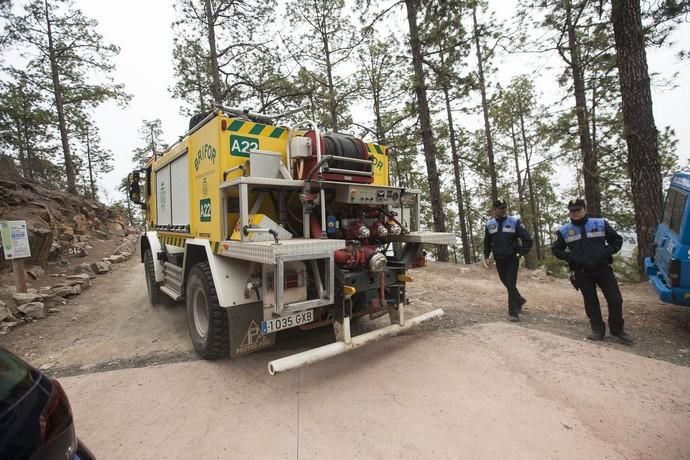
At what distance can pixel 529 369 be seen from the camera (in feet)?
10.6

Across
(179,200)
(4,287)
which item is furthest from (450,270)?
(4,287)

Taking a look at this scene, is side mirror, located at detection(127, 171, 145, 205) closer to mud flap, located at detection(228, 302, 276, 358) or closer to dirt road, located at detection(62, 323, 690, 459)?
dirt road, located at detection(62, 323, 690, 459)

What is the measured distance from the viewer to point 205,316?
3982mm

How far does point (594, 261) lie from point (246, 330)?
3962 mm

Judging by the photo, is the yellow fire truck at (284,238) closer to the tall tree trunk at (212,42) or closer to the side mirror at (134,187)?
the side mirror at (134,187)

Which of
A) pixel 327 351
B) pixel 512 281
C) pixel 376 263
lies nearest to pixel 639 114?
pixel 512 281

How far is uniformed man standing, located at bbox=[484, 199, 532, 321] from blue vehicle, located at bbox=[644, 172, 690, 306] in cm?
148

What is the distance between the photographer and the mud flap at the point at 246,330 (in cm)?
328

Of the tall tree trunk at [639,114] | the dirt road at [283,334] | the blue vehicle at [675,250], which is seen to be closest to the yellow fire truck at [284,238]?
the dirt road at [283,334]

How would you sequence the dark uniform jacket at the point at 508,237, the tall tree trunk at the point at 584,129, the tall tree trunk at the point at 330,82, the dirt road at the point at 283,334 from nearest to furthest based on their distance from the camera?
1. the dirt road at the point at 283,334
2. the dark uniform jacket at the point at 508,237
3. the tall tree trunk at the point at 584,129
4. the tall tree trunk at the point at 330,82

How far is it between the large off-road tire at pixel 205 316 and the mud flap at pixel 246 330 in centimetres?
17

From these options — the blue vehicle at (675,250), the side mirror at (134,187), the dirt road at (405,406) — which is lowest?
the dirt road at (405,406)

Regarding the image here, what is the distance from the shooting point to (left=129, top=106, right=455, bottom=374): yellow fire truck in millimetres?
3094

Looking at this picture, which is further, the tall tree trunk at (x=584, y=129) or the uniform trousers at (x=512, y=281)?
the tall tree trunk at (x=584, y=129)
